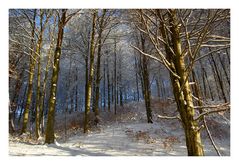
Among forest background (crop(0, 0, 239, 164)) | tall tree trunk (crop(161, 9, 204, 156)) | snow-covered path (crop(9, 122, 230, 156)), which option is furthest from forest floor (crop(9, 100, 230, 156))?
tall tree trunk (crop(161, 9, 204, 156))

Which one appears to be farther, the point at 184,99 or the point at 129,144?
the point at 129,144

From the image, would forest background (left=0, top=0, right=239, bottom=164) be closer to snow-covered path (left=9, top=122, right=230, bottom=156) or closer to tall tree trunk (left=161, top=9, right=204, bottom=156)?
tall tree trunk (left=161, top=9, right=204, bottom=156)
